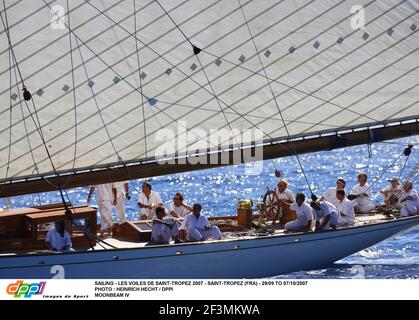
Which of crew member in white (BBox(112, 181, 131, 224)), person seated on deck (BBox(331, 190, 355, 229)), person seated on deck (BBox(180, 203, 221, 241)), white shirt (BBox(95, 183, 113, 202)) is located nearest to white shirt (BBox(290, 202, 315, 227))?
person seated on deck (BBox(331, 190, 355, 229))

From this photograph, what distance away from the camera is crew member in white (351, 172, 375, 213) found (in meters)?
22.5

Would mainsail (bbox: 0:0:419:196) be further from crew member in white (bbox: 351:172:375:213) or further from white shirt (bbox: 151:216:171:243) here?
crew member in white (bbox: 351:172:375:213)

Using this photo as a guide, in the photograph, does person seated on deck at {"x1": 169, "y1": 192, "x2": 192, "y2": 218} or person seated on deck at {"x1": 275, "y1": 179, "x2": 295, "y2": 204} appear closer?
person seated on deck at {"x1": 169, "y1": 192, "x2": 192, "y2": 218}

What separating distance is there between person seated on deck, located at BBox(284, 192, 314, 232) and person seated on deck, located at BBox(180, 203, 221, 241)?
1791 mm

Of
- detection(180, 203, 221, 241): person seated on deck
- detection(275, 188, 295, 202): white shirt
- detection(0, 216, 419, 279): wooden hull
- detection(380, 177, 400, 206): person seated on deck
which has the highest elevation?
detection(380, 177, 400, 206): person seated on deck

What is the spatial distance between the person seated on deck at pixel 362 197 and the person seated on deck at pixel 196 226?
4323 millimetres

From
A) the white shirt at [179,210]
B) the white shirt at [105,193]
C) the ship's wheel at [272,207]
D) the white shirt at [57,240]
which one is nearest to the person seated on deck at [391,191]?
the ship's wheel at [272,207]

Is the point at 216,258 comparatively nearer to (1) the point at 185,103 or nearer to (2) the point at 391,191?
(1) the point at 185,103

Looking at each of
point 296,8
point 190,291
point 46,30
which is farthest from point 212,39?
point 190,291

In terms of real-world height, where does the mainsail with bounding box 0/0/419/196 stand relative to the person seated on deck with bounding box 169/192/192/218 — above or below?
above

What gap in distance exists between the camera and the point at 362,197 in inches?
892

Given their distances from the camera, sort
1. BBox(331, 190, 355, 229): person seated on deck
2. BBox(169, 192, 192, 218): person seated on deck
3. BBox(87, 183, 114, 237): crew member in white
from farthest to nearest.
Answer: BBox(169, 192, 192, 218): person seated on deck
BBox(331, 190, 355, 229): person seated on deck
BBox(87, 183, 114, 237): crew member in white

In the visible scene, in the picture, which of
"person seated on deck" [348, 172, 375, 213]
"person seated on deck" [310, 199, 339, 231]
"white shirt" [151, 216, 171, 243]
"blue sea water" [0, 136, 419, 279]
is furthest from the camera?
"person seated on deck" [348, 172, 375, 213]

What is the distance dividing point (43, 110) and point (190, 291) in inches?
251
